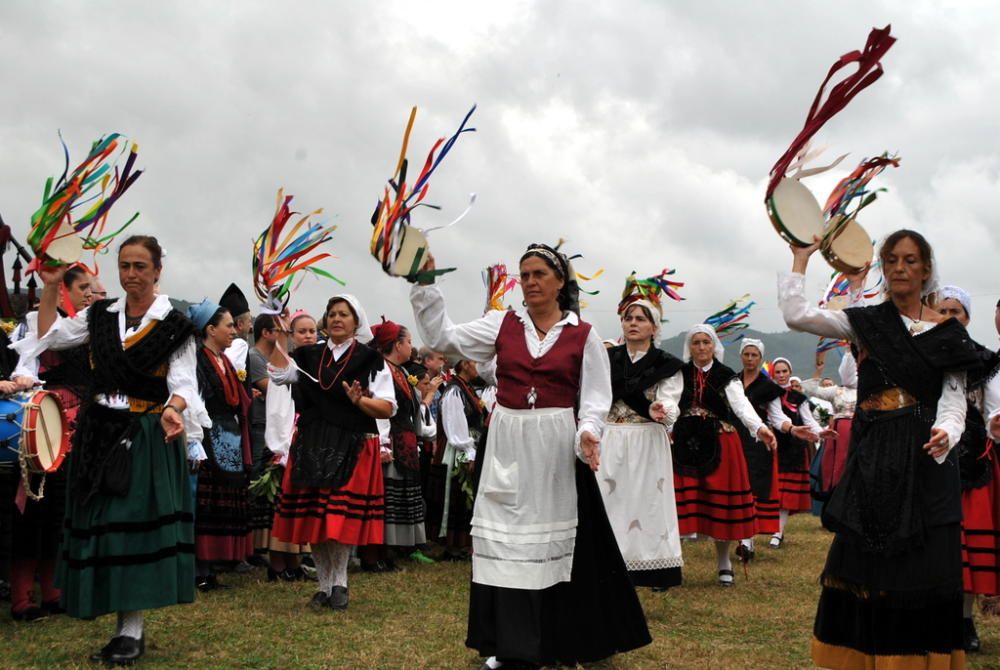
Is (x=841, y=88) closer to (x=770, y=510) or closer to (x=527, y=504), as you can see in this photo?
(x=527, y=504)

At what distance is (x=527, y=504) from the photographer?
4848mm

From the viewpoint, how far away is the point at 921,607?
420cm

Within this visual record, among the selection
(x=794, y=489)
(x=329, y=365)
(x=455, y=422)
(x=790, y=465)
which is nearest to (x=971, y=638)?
(x=329, y=365)

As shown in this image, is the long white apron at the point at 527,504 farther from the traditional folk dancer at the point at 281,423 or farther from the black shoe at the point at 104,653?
the traditional folk dancer at the point at 281,423

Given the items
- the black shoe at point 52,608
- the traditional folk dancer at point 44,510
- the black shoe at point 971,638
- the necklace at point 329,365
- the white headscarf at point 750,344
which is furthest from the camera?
the white headscarf at point 750,344

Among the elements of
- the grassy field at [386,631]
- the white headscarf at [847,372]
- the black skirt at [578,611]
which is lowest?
the grassy field at [386,631]

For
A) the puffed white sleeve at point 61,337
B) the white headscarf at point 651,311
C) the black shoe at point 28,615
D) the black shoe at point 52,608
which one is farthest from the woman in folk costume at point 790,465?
the puffed white sleeve at point 61,337

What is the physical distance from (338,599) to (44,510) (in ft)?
6.29

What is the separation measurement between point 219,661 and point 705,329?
4.83 m

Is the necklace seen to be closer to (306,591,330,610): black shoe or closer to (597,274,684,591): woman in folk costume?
(306,591,330,610): black shoe

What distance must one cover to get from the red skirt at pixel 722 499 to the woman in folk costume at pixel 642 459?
969 millimetres

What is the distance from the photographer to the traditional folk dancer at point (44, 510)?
6.06 meters

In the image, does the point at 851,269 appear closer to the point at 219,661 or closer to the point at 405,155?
the point at 405,155

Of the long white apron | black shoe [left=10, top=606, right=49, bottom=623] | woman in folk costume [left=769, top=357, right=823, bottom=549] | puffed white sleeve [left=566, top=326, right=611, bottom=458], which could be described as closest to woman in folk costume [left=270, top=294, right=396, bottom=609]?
black shoe [left=10, top=606, right=49, bottom=623]
